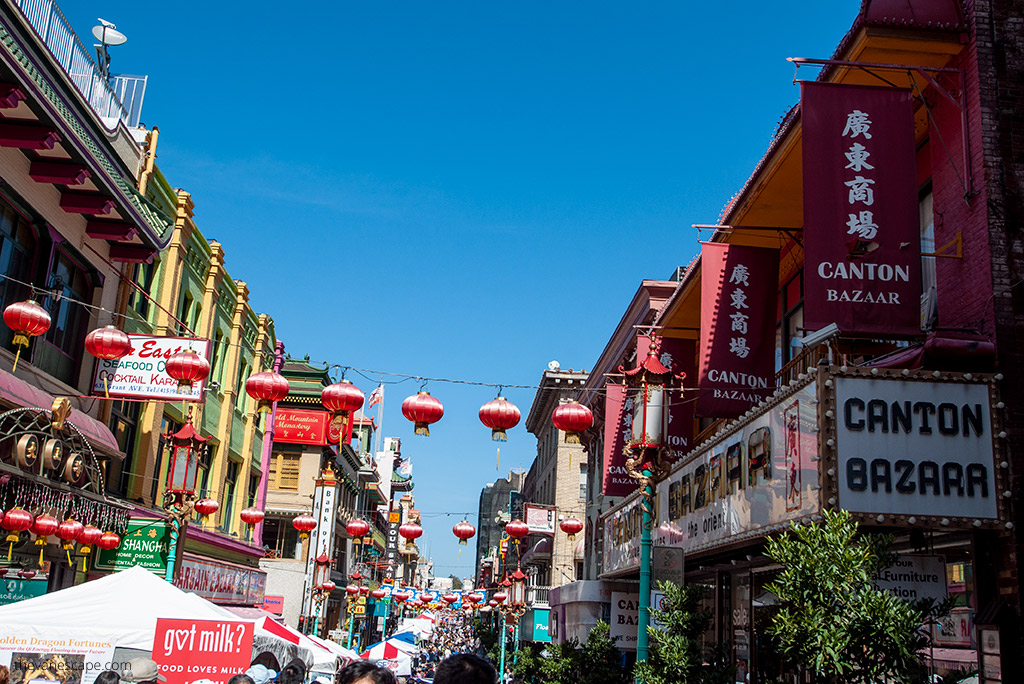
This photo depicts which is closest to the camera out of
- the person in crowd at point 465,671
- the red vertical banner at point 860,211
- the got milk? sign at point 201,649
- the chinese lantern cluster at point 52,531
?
the person in crowd at point 465,671

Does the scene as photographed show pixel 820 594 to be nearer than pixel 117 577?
Yes

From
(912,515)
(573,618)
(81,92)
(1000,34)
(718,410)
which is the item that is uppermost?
A: (81,92)

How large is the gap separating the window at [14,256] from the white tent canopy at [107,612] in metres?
6.81

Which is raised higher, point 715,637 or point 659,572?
point 659,572

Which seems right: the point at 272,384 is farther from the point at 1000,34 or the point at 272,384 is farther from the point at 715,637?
the point at 1000,34

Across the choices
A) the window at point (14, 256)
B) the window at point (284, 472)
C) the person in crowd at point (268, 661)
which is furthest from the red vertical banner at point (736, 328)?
the window at point (284, 472)

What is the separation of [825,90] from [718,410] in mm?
5754

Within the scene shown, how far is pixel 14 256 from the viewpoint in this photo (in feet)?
56.7

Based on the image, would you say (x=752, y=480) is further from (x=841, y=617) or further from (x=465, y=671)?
(x=465, y=671)

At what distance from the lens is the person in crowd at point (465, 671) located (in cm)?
400

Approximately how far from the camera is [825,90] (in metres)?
10.9

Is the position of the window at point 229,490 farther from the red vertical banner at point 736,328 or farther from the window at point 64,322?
the red vertical banner at point 736,328

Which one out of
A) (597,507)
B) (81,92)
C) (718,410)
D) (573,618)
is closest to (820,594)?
(718,410)

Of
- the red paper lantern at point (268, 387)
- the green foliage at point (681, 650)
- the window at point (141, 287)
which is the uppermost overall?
the window at point (141, 287)
